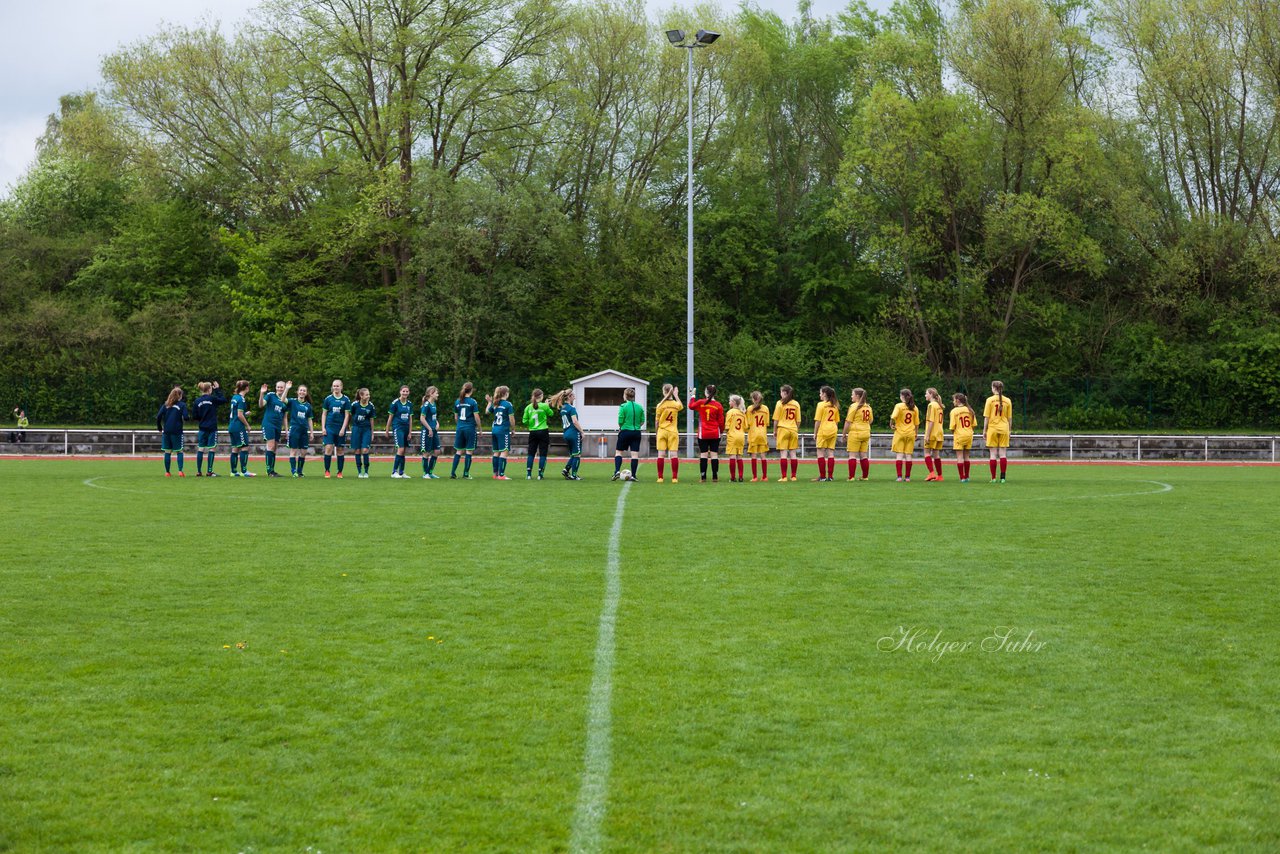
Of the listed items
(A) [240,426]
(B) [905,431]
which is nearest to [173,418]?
(A) [240,426]

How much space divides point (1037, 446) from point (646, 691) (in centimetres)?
2937

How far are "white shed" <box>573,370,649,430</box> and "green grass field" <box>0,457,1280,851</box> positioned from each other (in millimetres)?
21489

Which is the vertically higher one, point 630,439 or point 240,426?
point 240,426

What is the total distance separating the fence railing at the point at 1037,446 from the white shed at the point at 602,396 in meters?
1.23

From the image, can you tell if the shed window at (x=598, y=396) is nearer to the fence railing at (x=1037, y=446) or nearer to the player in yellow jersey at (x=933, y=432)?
the fence railing at (x=1037, y=446)

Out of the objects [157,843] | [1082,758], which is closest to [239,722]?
[157,843]

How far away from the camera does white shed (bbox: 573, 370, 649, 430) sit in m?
35.1

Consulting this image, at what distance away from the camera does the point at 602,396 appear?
1396 inches

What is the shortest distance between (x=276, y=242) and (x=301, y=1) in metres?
8.53

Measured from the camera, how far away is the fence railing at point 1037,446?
3366 cm

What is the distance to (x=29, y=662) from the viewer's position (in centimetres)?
726

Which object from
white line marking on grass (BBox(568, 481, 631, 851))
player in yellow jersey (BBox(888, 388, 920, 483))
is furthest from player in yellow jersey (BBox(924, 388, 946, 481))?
white line marking on grass (BBox(568, 481, 631, 851))

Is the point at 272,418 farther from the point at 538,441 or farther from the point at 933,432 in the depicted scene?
the point at 933,432

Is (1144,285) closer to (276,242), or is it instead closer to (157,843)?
(276,242)
